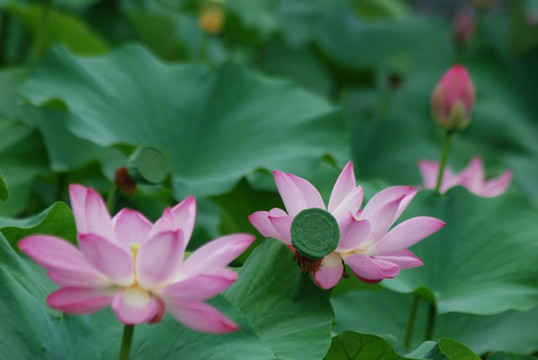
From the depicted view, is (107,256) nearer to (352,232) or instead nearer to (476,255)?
(352,232)

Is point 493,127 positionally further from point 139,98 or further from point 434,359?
point 434,359

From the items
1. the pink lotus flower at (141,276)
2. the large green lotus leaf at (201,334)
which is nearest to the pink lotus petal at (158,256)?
the pink lotus flower at (141,276)

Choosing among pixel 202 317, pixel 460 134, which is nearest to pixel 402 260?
pixel 202 317

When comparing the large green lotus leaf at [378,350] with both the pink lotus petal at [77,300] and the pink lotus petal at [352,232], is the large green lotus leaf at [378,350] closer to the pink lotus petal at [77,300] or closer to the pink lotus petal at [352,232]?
the pink lotus petal at [352,232]

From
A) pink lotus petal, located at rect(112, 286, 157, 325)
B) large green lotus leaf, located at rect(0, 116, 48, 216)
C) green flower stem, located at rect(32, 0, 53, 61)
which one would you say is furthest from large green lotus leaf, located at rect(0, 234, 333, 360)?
green flower stem, located at rect(32, 0, 53, 61)

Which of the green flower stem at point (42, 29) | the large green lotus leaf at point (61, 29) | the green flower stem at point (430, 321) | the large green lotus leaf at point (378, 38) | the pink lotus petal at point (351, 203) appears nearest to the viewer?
the pink lotus petal at point (351, 203)

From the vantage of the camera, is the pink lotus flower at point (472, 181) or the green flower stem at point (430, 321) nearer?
the green flower stem at point (430, 321)

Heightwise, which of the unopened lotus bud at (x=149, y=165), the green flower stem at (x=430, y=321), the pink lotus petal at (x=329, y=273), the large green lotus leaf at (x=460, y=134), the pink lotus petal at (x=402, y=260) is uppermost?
the pink lotus petal at (x=402, y=260)
